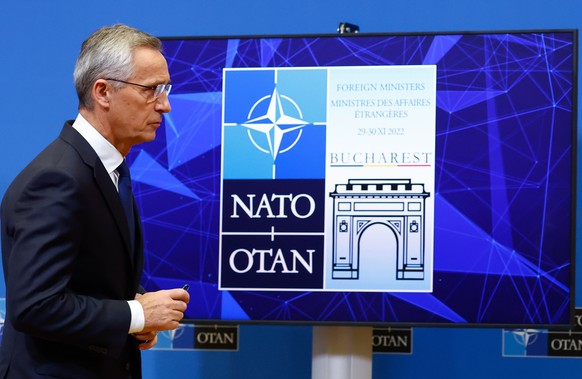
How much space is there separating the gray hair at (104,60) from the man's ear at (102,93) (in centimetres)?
1

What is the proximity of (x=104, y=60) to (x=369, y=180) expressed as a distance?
45.4 inches

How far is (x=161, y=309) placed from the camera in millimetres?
1941

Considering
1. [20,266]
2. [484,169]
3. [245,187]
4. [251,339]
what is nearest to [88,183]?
[20,266]

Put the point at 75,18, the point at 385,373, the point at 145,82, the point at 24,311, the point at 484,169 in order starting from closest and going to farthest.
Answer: the point at 24,311 < the point at 145,82 < the point at 484,169 < the point at 385,373 < the point at 75,18

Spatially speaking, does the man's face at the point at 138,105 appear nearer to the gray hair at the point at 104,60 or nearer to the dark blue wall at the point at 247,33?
the gray hair at the point at 104,60

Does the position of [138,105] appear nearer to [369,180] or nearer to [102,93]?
[102,93]

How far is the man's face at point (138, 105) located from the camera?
2.05 meters

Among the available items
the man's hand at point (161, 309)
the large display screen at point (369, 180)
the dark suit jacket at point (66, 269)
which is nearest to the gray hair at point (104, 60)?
the dark suit jacket at point (66, 269)

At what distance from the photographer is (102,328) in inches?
73.4

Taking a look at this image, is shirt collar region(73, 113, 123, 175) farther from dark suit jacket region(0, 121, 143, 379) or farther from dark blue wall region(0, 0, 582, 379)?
dark blue wall region(0, 0, 582, 379)

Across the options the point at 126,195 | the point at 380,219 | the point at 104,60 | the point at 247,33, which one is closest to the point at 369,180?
the point at 380,219

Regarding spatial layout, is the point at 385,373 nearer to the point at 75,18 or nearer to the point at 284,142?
the point at 284,142

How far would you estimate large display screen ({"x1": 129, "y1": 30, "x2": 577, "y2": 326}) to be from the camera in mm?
2908

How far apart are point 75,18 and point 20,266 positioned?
2033mm
